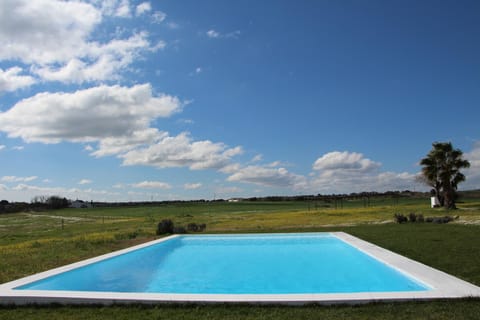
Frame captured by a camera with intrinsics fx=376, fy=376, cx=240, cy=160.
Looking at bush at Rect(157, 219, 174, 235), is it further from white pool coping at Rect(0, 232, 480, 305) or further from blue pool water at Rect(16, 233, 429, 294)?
white pool coping at Rect(0, 232, 480, 305)

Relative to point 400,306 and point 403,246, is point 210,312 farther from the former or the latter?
point 403,246

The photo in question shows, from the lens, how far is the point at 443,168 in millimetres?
33938

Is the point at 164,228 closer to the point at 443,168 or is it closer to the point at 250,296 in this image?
the point at 250,296

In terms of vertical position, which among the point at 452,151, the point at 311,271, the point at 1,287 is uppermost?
the point at 452,151

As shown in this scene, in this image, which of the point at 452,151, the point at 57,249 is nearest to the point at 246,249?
the point at 57,249

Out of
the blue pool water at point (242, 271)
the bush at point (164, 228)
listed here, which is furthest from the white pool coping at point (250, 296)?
the bush at point (164, 228)

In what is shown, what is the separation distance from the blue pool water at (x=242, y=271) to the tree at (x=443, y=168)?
23.9 meters

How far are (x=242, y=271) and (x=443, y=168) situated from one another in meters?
30.2

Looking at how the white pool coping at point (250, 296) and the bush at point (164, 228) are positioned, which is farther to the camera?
the bush at point (164, 228)

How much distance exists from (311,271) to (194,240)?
6675 mm

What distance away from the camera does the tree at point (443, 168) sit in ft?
109

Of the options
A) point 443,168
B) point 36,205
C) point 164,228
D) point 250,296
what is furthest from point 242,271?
point 36,205

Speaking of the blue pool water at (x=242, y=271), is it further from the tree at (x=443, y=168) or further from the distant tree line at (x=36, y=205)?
the distant tree line at (x=36, y=205)

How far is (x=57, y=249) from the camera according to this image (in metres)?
12.4
